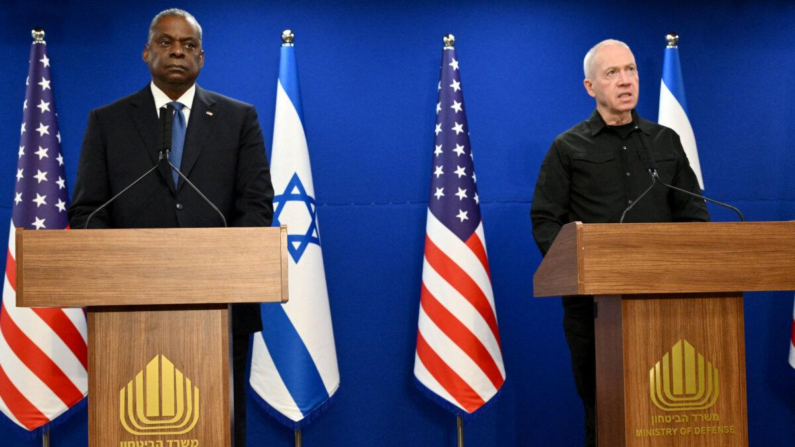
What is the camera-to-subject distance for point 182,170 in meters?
2.92

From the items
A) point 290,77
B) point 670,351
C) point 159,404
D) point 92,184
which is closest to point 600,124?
point 670,351

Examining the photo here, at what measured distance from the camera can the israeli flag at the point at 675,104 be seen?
445 cm


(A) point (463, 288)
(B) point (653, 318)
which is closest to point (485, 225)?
(A) point (463, 288)

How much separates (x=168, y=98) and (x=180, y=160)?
0.29m

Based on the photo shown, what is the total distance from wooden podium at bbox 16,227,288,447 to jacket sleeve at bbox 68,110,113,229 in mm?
528

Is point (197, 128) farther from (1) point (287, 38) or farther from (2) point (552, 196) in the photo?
(1) point (287, 38)

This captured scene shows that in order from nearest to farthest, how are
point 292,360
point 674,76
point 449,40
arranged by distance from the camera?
point 292,360, point 449,40, point 674,76

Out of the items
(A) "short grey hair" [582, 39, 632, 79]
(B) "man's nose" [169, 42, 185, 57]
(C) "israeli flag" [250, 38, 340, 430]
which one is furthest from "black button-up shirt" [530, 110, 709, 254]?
(B) "man's nose" [169, 42, 185, 57]

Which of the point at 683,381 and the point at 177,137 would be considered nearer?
the point at 683,381

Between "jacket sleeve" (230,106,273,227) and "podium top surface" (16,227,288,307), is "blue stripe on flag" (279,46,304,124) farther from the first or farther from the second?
"podium top surface" (16,227,288,307)

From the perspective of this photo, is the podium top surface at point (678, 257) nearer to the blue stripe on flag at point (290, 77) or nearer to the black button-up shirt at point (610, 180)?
the black button-up shirt at point (610, 180)

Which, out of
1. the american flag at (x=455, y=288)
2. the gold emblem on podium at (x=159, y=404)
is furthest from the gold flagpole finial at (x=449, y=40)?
the gold emblem on podium at (x=159, y=404)

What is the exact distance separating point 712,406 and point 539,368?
1939mm

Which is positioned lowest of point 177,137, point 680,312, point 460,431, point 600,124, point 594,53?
point 460,431
